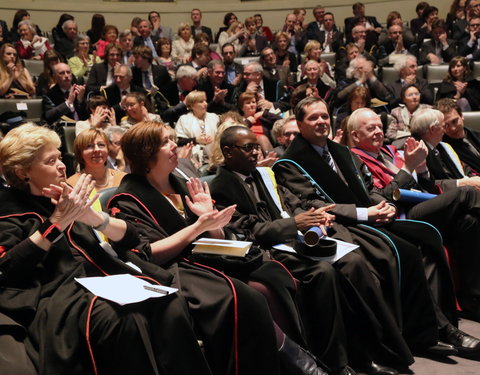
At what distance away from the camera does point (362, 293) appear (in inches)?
144

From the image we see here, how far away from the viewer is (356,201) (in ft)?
14.2

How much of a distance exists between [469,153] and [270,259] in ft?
8.51

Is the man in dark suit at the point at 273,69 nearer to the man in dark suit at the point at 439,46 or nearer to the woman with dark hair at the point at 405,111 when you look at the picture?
the woman with dark hair at the point at 405,111

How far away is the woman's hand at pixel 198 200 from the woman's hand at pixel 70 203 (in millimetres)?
701

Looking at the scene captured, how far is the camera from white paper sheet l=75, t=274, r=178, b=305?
267cm

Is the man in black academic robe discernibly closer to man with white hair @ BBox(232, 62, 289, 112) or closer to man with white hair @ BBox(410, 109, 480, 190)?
man with white hair @ BBox(410, 109, 480, 190)

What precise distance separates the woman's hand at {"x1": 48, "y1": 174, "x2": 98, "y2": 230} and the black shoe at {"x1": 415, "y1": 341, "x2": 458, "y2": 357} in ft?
7.19

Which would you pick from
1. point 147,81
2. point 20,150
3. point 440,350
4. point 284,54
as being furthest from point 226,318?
point 284,54

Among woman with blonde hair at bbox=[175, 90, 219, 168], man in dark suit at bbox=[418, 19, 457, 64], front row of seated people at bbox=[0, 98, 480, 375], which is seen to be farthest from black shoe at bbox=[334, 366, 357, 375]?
man in dark suit at bbox=[418, 19, 457, 64]

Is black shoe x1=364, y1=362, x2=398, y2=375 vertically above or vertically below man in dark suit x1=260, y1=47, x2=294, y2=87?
below

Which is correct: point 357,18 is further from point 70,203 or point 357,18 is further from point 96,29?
point 70,203

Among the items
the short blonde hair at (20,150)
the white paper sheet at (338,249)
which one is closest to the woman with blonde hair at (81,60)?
the white paper sheet at (338,249)

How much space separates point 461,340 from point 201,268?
5.53ft

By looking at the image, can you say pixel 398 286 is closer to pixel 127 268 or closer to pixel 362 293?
pixel 362 293
